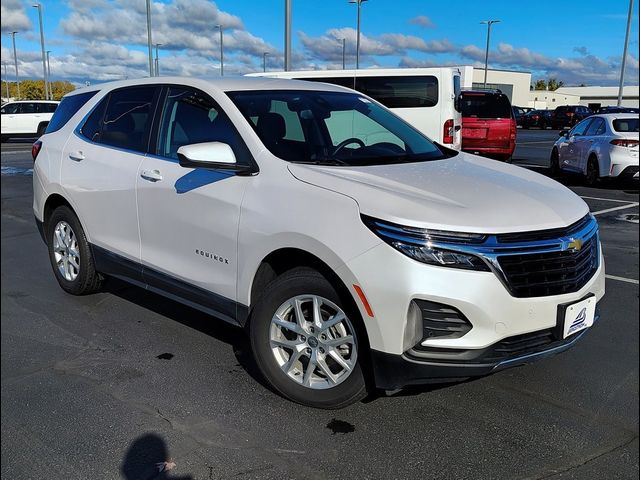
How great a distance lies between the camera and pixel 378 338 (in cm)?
288

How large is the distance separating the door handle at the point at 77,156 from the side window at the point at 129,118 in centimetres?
21

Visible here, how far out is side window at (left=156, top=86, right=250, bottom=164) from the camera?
3842 millimetres

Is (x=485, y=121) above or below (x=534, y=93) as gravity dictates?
below

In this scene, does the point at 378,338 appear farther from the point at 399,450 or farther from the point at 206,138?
the point at 206,138

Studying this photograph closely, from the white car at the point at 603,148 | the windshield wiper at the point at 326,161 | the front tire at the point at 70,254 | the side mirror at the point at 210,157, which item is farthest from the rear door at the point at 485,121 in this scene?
the side mirror at the point at 210,157

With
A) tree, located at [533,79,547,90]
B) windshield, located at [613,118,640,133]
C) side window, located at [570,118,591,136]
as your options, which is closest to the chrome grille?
windshield, located at [613,118,640,133]

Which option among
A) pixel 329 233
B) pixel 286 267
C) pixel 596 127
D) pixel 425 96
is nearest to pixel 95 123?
pixel 286 267

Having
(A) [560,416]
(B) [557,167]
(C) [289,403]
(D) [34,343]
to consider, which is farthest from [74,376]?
(B) [557,167]

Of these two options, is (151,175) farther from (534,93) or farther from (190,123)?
(534,93)

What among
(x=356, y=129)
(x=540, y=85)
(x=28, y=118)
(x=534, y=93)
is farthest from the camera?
(x=540, y=85)

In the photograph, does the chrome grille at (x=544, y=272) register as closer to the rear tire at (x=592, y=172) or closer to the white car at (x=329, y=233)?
the white car at (x=329, y=233)

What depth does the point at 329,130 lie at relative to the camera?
13.6 ft

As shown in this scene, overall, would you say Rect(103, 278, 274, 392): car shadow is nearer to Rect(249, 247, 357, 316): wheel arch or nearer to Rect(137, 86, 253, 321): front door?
Rect(137, 86, 253, 321): front door

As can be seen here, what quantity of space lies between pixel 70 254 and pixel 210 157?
223 cm
